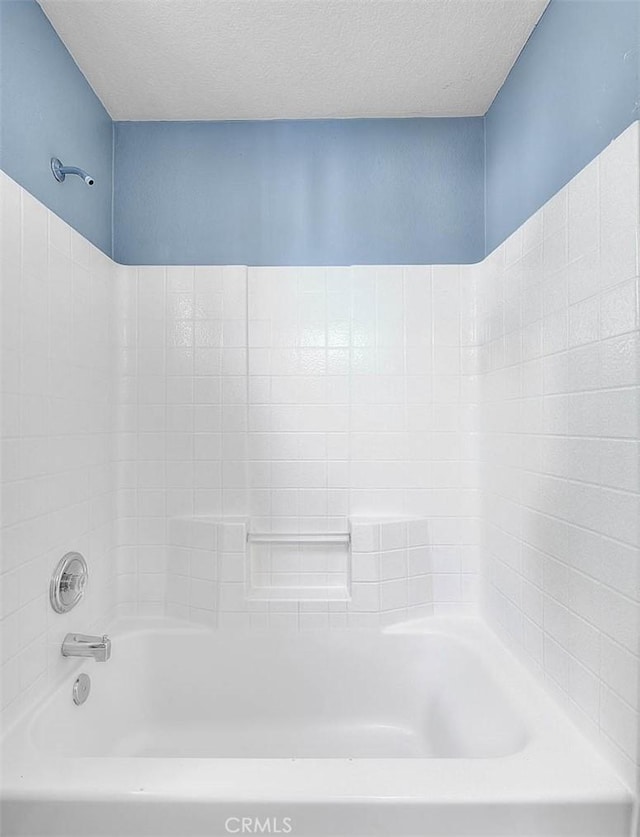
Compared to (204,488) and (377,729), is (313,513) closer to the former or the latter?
(204,488)

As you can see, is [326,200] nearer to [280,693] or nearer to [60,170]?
[60,170]

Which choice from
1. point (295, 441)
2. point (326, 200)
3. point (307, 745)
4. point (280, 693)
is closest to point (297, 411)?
point (295, 441)

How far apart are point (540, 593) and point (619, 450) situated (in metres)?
0.57

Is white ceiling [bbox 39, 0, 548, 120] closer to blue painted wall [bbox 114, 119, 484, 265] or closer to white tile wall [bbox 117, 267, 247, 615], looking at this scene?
blue painted wall [bbox 114, 119, 484, 265]

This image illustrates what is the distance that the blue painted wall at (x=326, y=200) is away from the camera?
82.7 inches

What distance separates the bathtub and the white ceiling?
Result: 1908mm

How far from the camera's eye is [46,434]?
4.99 ft

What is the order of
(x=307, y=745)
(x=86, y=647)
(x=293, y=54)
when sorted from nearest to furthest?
(x=86, y=647), (x=293, y=54), (x=307, y=745)

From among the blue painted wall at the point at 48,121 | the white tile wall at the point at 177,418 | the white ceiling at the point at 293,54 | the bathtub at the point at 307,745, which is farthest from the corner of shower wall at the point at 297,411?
the white ceiling at the point at 293,54

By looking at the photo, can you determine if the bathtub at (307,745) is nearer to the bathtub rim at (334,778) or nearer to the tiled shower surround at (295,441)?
the bathtub rim at (334,778)

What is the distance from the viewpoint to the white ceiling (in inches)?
60.9

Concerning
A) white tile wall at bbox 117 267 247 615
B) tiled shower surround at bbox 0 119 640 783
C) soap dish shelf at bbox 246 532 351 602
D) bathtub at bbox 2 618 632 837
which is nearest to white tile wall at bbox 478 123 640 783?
tiled shower surround at bbox 0 119 640 783

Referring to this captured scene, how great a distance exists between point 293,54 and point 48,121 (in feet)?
2.55

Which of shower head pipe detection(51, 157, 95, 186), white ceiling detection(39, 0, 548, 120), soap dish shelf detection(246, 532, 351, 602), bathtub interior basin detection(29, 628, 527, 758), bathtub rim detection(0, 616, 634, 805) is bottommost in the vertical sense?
bathtub interior basin detection(29, 628, 527, 758)
